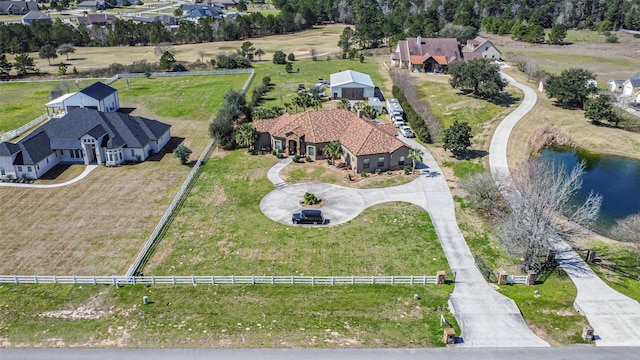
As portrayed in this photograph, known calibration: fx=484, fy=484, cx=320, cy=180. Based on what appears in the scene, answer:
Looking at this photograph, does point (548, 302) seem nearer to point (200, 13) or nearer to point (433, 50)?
point (433, 50)

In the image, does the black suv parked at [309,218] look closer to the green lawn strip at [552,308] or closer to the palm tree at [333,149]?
the palm tree at [333,149]

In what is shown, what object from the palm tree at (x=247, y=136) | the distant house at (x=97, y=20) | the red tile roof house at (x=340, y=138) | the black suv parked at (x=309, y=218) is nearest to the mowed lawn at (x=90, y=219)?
the palm tree at (x=247, y=136)

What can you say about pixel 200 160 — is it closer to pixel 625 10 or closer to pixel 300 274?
pixel 300 274

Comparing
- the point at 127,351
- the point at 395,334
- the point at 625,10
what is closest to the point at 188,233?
the point at 127,351

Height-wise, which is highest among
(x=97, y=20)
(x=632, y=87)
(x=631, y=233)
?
(x=97, y=20)

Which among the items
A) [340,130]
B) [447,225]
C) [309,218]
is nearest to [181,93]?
[340,130]

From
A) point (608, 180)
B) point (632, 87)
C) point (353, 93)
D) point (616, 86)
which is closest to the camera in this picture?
point (608, 180)

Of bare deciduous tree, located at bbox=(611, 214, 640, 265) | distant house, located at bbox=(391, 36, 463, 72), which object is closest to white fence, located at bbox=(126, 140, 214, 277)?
bare deciduous tree, located at bbox=(611, 214, 640, 265)
